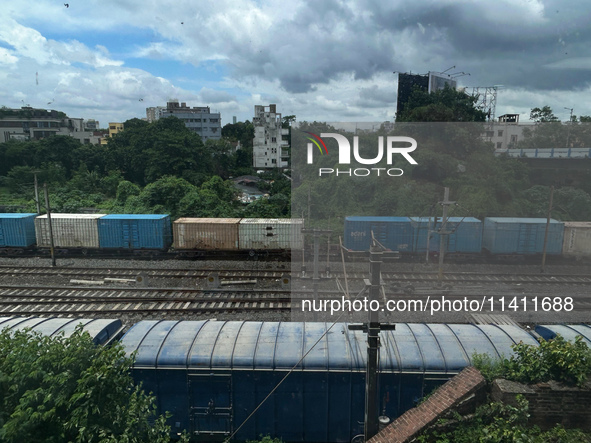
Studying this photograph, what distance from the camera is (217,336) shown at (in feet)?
27.3

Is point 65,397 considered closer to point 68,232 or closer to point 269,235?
point 269,235

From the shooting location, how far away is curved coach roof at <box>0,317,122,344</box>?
335 inches

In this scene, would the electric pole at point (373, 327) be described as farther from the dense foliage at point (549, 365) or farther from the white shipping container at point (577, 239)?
the white shipping container at point (577, 239)

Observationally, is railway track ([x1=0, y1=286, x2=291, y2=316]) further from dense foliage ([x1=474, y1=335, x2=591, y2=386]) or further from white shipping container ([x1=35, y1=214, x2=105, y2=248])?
dense foliage ([x1=474, y1=335, x2=591, y2=386])

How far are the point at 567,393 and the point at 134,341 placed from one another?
25.8ft

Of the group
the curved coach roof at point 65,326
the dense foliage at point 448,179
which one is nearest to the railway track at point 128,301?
the dense foliage at point 448,179

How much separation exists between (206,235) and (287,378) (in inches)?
535

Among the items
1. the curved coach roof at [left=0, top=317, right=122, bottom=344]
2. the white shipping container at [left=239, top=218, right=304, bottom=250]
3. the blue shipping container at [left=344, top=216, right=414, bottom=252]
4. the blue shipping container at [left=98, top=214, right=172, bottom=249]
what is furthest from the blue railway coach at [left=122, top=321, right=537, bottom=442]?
the blue shipping container at [left=98, top=214, right=172, bottom=249]

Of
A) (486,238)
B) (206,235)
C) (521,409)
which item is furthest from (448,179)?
(206,235)

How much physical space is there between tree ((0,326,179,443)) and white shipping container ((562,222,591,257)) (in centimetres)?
1967

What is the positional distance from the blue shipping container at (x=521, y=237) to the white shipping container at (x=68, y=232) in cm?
1935

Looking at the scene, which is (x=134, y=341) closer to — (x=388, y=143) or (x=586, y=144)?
(x=388, y=143)

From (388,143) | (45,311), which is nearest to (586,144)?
(388,143)

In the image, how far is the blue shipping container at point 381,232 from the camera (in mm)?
17734
